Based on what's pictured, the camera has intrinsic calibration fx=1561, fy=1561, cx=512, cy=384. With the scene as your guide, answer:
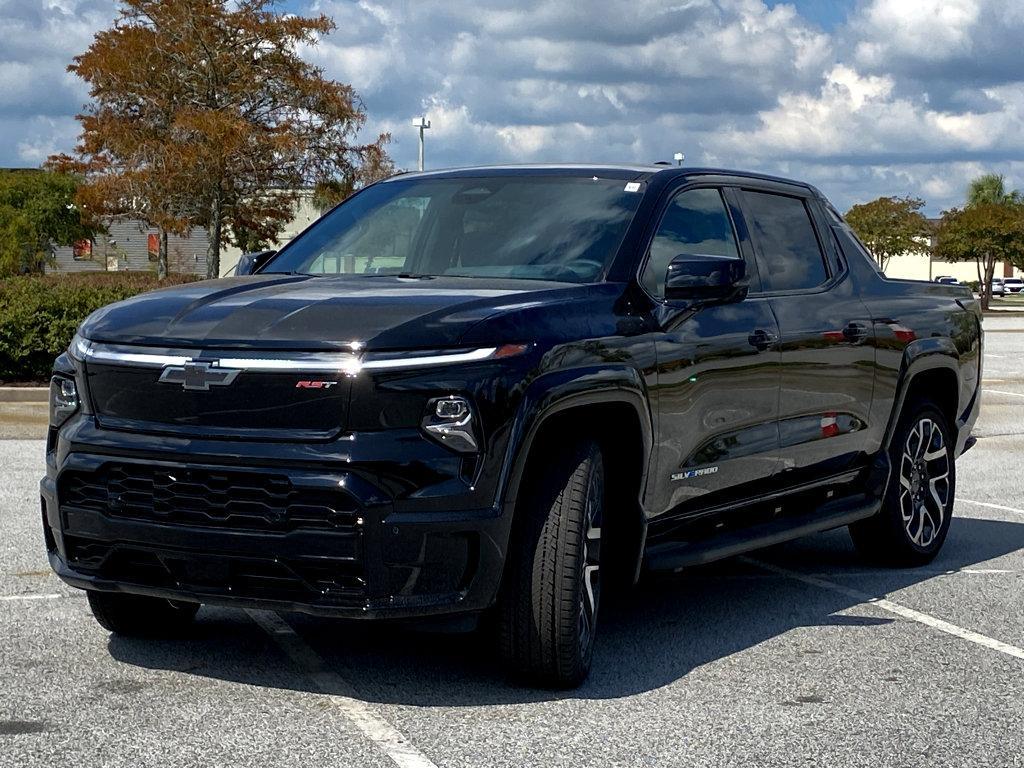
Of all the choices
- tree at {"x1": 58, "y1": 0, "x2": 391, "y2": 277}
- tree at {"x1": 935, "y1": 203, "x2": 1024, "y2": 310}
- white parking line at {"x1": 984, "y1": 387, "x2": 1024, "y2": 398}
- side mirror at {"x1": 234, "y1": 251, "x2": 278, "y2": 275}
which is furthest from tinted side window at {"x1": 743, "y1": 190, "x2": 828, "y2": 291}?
tree at {"x1": 935, "y1": 203, "x2": 1024, "y2": 310}

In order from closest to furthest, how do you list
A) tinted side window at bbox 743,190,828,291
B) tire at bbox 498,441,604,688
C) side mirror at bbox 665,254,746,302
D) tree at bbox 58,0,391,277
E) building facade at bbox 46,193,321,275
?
tire at bbox 498,441,604,688 < side mirror at bbox 665,254,746,302 < tinted side window at bbox 743,190,828,291 < tree at bbox 58,0,391,277 < building facade at bbox 46,193,321,275

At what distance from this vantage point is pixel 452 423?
4.93 m

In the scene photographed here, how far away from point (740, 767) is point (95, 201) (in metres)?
41.2

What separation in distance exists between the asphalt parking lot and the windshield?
151 cm

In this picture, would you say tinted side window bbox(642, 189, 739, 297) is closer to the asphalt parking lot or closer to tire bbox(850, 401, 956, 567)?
the asphalt parking lot

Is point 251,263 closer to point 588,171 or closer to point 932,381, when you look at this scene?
point 588,171

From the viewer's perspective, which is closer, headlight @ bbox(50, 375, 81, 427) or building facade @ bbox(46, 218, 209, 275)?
headlight @ bbox(50, 375, 81, 427)

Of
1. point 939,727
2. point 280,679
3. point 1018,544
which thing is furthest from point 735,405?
point 1018,544

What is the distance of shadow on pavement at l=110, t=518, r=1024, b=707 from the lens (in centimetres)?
555

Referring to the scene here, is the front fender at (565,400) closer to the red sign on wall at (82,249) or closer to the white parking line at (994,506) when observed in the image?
the white parking line at (994,506)

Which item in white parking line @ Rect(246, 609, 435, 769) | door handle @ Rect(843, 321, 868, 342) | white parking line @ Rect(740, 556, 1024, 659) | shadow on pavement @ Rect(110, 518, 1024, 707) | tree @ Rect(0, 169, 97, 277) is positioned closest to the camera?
white parking line @ Rect(246, 609, 435, 769)

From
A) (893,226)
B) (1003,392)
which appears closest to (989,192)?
(893,226)

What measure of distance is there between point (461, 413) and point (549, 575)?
69 centimetres

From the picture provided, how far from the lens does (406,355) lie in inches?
194
